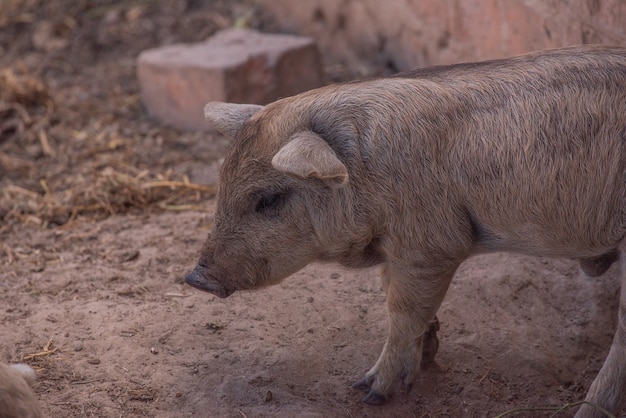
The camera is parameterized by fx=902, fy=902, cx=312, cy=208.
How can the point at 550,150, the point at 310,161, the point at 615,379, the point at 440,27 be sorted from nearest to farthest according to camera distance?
the point at 310,161
the point at 550,150
the point at 615,379
the point at 440,27

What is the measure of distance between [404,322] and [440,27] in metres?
3.38

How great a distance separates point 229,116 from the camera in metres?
4.07

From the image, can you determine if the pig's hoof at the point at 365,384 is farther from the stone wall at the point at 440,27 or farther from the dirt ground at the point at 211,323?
the stone wall at the point at 440,27

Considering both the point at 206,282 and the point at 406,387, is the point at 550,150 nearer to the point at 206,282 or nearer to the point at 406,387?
the point at 406,387

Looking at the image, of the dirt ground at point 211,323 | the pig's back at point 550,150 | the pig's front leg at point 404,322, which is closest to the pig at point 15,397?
the dirt ground at point 211,323

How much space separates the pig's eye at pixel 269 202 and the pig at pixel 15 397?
1149 millimetres

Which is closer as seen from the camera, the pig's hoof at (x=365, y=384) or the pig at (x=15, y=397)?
the pig at (x=15, y=397)

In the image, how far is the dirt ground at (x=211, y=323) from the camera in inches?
159

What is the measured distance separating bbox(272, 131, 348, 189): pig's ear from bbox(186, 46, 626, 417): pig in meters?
0.02

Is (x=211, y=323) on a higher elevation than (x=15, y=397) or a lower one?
lower

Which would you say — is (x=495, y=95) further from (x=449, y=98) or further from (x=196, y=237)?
(x=196, y=237)

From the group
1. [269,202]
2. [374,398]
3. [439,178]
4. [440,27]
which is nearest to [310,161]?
[269,202]

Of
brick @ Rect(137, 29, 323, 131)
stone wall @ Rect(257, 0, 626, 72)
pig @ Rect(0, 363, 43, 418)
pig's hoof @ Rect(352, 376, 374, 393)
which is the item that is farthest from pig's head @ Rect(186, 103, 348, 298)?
brick @ Rect(137, 29, 323, 131)

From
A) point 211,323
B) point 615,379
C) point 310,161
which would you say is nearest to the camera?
point 310,161
